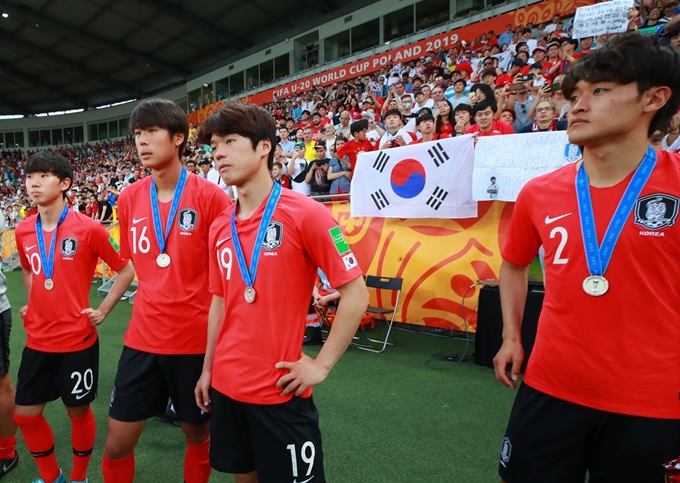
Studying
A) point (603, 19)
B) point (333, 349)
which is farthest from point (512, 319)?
point (603, 19)

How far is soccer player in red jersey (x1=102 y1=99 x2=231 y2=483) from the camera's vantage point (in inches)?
78.1

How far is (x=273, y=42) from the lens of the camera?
23922 mm

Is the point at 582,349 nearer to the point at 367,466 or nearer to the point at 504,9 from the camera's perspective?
the point at 367,466

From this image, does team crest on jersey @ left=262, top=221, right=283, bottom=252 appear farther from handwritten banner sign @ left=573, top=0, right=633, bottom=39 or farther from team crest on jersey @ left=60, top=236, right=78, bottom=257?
handwritten banner sign @ left=573, top=0, right=633, bottom=39

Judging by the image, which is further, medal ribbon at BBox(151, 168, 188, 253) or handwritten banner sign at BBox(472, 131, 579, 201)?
handwritten banner sign at BBox(472, 131, 579, 201)

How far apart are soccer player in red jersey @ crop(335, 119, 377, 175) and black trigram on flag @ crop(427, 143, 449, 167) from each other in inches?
67.2

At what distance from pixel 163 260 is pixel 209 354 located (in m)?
0.53

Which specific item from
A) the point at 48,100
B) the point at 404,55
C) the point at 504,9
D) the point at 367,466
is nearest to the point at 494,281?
the point at 367,466

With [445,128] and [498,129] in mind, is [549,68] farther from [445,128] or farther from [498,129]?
[498,129]

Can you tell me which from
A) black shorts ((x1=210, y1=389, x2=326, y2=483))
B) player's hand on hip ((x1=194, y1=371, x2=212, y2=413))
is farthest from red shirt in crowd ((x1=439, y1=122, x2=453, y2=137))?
Result: black shorts ((x1=210, y1=389, x2=326, y2=483))

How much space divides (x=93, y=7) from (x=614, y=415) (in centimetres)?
2668

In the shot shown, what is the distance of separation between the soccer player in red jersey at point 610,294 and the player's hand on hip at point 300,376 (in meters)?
0.69

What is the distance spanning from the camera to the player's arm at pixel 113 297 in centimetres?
246

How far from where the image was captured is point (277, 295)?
1559 mm
